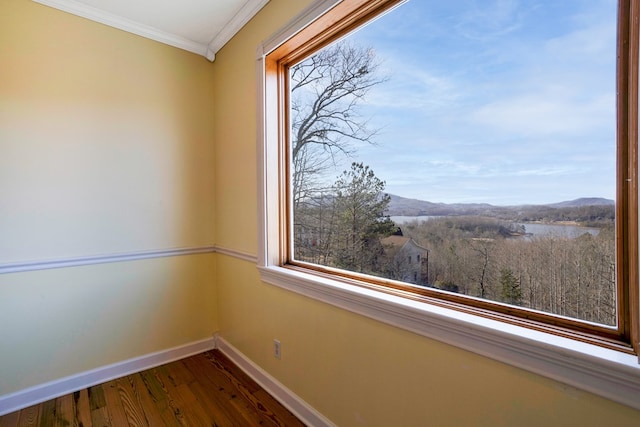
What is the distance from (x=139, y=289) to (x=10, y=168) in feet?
3.58

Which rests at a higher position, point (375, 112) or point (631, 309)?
point (375, 112)

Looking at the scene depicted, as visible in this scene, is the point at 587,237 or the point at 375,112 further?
the point at 375,112

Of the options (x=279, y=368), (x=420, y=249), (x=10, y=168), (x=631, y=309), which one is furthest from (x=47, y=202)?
(x=631, y=309)

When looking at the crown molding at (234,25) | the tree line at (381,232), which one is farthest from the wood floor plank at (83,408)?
the crown molding at (234,25)

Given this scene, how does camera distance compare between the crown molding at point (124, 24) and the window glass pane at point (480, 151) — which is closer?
the window glass pane at point (480, 151)

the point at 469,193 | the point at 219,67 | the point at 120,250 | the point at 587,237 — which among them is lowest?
the point at 120,250

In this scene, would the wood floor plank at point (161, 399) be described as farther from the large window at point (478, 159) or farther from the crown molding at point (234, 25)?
the crown molding at point (234, 25)

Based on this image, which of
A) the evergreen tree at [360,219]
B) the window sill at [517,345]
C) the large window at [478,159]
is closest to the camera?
the window sill at [517,345]

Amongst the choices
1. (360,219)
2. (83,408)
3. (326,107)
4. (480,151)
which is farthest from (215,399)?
(480,151)

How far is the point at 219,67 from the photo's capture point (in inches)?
99.1

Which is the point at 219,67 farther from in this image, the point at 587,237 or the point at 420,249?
the point at 587,237

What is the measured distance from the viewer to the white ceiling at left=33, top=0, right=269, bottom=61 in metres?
1.96

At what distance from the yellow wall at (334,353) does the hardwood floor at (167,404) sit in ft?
0.66

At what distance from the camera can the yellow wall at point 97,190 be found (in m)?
1.85
